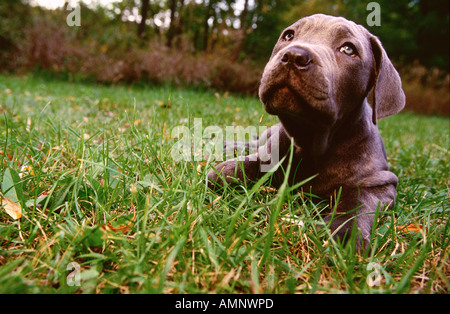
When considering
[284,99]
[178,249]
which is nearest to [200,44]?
[284,99]

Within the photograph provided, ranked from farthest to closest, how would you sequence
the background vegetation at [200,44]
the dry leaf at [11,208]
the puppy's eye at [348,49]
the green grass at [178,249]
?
the background vegetation at [200,44]
the puppy's eye at [348,49]
the dry leaf at [11,208]
the green grass at [178,249]

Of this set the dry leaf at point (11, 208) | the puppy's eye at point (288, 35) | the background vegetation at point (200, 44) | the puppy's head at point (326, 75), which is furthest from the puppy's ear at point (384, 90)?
the background vegetation at point (200, 44)

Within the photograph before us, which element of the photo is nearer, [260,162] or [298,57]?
[298,57]

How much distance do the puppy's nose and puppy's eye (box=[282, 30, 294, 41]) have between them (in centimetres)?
47

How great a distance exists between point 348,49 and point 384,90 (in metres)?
0.34

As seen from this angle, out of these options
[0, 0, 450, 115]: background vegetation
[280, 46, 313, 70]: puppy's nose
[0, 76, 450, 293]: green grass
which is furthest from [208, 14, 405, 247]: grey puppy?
[0, 0, 450, 115]: background vegetation

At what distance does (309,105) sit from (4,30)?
55.0 feet

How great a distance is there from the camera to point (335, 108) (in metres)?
1.66

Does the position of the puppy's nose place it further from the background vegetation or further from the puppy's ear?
the background vegetation

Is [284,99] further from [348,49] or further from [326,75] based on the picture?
[348,49]

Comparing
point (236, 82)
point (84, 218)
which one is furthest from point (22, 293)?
point (236, 82)

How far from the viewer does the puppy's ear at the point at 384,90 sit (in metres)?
1.85

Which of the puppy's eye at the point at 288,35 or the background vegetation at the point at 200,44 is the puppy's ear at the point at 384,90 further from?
the background vegetation at the point at 200,44

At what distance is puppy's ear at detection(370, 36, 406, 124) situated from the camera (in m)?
1.85
